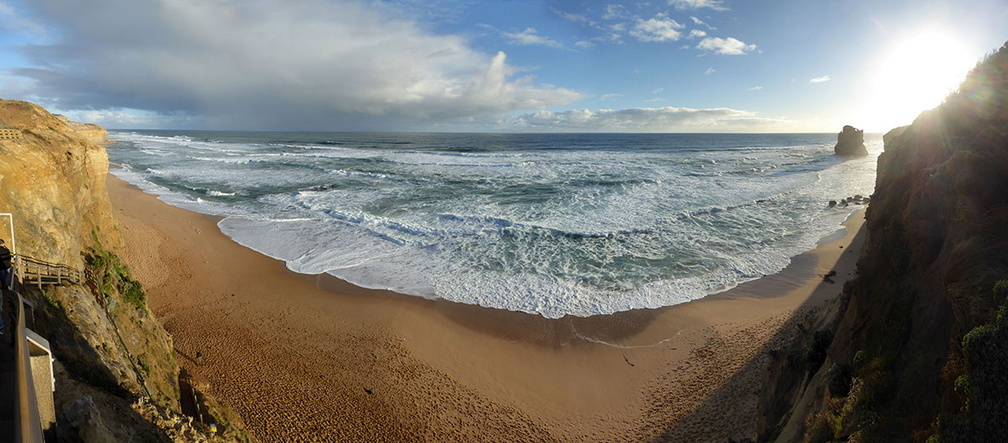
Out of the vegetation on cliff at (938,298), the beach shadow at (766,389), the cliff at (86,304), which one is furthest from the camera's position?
the beach shadow at (766,389)

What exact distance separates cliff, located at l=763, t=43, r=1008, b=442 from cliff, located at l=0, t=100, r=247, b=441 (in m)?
8.10

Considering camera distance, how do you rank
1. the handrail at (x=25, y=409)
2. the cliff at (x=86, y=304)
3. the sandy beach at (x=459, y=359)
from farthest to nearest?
1. the sandy beach at (x=459, y=359)
2. the cliff at (x=86, y=304)
3. the handrail at (x=25, y=409)

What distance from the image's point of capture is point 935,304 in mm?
4738

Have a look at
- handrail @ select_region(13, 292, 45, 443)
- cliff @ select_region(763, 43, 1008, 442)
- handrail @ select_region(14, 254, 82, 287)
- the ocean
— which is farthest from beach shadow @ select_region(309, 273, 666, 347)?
handrail @ select_region(13, 292, 45, 443)

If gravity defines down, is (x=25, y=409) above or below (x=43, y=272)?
above

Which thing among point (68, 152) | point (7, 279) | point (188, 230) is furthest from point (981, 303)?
point (188, 230)

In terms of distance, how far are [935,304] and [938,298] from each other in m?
0.08

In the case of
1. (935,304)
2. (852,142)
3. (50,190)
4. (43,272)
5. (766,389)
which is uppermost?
(852,142)

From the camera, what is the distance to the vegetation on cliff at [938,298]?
138 inches

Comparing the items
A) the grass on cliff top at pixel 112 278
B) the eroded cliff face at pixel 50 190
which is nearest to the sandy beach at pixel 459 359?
the grass on cliff top at pixel 112 278

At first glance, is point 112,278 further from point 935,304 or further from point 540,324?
point 935,304

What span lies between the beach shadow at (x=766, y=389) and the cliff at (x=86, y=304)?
8.75 meters

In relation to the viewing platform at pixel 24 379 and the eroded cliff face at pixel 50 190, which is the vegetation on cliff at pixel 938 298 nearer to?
the viewing platform at pixel 24 379

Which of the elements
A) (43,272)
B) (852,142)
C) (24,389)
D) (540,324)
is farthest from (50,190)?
(852,142)
